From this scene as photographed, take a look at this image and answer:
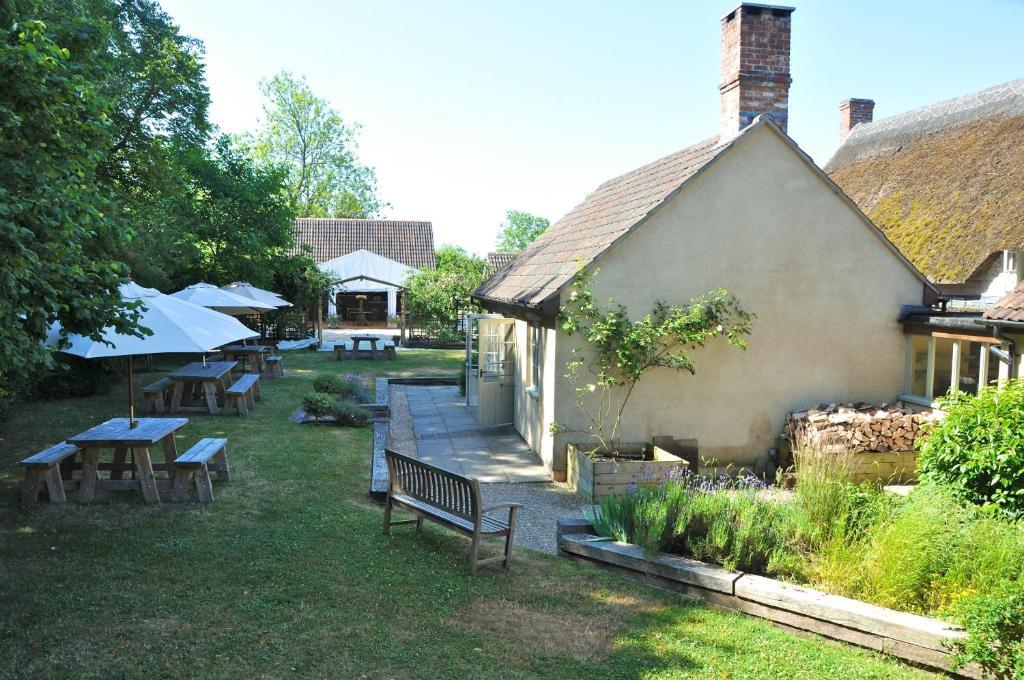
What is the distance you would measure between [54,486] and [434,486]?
4.16 metres

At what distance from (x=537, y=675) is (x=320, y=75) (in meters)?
54.6

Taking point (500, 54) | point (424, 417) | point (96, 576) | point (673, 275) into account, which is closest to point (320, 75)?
point (500, 54)

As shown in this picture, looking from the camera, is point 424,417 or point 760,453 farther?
point 424,417

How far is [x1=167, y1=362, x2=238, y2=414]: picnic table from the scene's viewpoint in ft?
44.9

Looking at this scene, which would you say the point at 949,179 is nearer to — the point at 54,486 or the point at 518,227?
the point at 54,486

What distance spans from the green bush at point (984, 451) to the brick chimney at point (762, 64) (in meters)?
5.07

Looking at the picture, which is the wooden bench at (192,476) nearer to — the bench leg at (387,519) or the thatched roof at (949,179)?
the bench leg at (387,519)

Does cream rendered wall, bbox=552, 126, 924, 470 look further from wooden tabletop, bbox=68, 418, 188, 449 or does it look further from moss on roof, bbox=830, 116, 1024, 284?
wooden tabletop, bbox=68, 418, 188, 449

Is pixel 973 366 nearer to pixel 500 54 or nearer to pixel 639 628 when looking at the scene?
pixel 639 628

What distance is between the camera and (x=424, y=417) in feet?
48.6

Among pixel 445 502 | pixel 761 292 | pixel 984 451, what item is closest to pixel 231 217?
pixel 761 292

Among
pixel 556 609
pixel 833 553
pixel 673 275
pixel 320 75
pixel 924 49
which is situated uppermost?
pixel 320 75

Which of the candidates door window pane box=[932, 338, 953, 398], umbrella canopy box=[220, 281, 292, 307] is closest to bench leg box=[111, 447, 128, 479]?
door window pane box=[932, 338, 953, 398]

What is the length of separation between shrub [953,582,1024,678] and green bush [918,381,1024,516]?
9.18 ft
